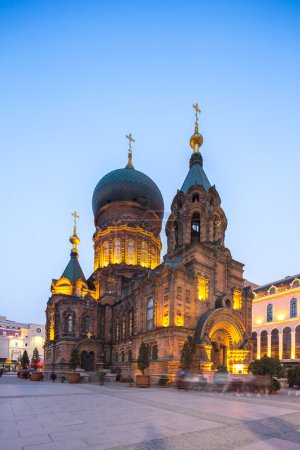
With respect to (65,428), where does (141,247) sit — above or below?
above

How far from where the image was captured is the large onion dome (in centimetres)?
5728

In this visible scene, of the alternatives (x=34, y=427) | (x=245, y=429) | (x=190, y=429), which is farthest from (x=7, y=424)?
(x=245, y=429)

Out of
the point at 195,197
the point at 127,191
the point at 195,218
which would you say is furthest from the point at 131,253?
the point at 195,197

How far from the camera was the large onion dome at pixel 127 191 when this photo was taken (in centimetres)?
5728

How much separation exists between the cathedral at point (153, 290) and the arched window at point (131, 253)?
0.16 meters

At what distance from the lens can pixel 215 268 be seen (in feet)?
129

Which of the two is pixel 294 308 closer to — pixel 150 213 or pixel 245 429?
pixel 150 213

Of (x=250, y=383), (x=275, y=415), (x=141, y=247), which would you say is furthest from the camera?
(x=141, y=247)

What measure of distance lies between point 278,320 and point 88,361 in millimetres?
32881

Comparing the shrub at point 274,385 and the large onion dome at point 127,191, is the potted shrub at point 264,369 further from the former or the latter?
the large onion dome at point 127,191

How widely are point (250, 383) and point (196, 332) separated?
942 centimetres

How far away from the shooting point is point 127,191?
2253 inches

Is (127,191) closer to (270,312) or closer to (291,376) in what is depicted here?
(270,312)

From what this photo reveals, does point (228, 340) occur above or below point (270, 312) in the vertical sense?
below
